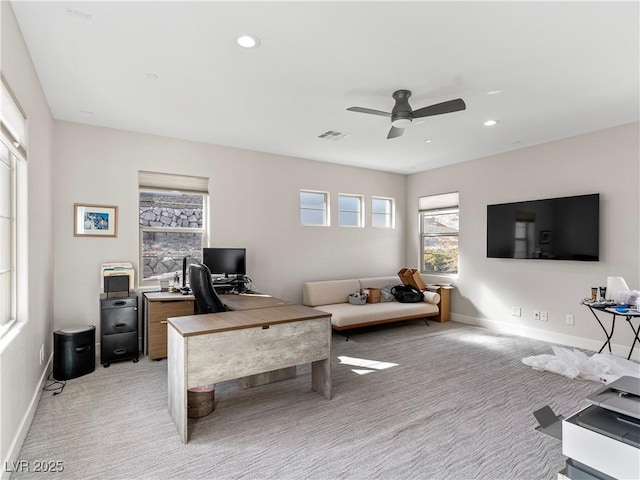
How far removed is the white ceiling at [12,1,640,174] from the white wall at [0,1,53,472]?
0.69 feet

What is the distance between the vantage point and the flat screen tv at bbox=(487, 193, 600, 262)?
4.27 meters

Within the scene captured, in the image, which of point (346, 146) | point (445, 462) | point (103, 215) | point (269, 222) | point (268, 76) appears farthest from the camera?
point (269, 222)

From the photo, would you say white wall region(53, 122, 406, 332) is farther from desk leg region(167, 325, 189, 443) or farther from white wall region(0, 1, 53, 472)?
desk leg region(167, 325, 189, 443)

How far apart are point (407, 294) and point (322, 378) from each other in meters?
3.10

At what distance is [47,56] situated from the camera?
2.63 m

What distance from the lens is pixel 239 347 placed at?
8.16 ft

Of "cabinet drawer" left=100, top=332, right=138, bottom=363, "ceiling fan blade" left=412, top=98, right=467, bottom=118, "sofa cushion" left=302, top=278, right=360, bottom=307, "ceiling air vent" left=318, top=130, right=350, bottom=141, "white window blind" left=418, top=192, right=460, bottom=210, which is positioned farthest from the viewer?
"white window blind" left=418, top=192, right=460, bottom=210

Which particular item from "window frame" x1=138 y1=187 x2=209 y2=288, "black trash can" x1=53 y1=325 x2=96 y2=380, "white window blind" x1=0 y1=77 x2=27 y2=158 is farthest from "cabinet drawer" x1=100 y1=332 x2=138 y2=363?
"white window blind" x1=0 y1=77 x2=27 y2=158

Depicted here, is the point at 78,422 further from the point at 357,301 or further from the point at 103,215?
the point at 357,301

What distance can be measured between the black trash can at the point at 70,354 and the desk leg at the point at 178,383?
144 cm

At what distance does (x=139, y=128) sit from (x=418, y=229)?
16.1ft

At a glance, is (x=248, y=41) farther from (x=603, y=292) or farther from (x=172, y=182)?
(x=603, y=292)

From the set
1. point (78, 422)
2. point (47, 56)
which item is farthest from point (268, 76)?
point (78, 422)

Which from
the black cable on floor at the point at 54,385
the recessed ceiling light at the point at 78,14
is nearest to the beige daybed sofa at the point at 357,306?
the black cable on floor at the point at 54,385
